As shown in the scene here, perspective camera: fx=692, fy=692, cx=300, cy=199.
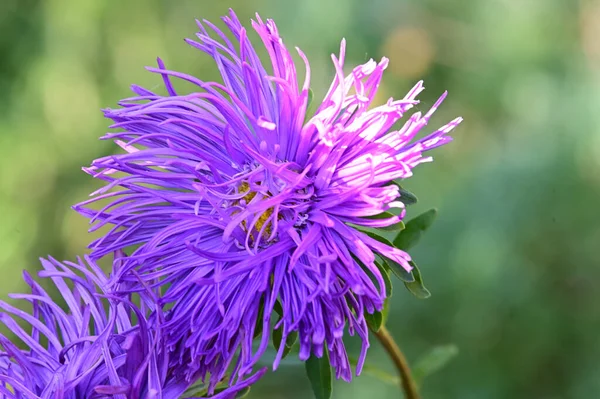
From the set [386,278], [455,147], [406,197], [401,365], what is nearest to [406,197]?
[406,197]

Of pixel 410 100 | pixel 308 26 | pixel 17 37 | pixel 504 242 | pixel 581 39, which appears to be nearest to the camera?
pixel 410 100

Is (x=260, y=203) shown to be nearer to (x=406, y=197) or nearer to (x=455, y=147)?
(x=406, y=197)

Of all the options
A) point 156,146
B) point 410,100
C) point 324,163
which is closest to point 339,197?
point 324,163

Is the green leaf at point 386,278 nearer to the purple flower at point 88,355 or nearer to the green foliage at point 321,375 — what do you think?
the green foliage at point 321,375

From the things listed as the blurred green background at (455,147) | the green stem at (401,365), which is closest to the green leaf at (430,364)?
the green stem at (401,365)

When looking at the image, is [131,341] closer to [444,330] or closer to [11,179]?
[444,330]

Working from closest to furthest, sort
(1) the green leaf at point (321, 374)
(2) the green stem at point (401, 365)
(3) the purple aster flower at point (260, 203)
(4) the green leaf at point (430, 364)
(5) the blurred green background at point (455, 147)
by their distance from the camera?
(3) the purple aster flower at point (260, 203), (1) the green leaf at point (321, 374), (2) the green stem at point (401, 365), (4) the green leaf at point (430, 364), (5) the blurred green background at point (455, 147)
